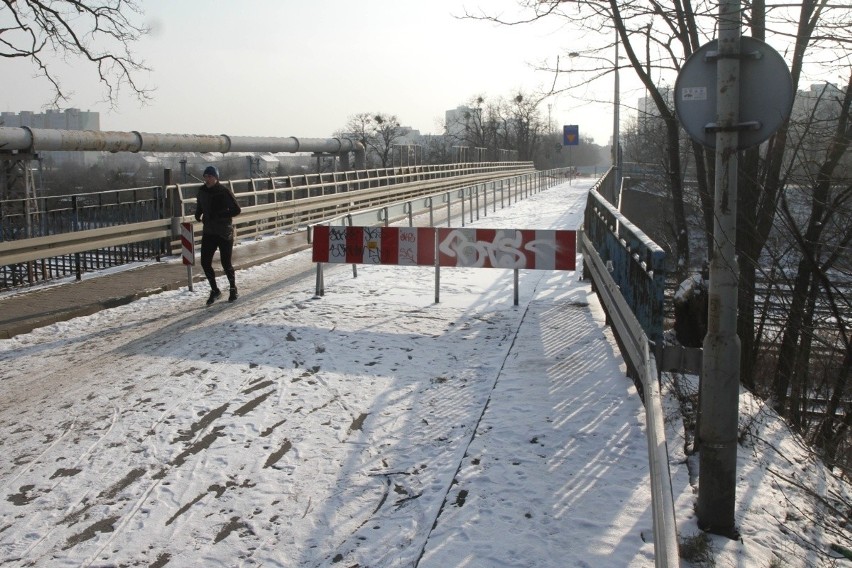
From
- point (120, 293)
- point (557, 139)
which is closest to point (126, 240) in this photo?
point (120, 293)

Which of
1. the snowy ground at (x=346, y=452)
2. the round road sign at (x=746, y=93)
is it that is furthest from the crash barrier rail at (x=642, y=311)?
the round road sign at (x=746, y=93)

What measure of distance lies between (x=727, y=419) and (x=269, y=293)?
28.7ft

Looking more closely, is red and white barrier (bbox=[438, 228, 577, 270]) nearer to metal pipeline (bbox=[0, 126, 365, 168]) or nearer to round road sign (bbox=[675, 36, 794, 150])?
round road sign (bbox=[675, 36, 794, 150])

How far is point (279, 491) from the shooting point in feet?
16.2

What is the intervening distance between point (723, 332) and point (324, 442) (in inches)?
115

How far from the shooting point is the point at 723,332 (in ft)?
13.9

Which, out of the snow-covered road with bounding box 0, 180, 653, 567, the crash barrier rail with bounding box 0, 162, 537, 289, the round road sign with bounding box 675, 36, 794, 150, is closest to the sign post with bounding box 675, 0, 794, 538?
the round road sign with bounding box 675, 36, 794, 150

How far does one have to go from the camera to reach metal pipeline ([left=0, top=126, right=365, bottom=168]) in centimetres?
1877

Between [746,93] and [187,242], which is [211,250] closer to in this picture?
[187,242]

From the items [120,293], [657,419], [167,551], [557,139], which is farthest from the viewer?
[557,139]

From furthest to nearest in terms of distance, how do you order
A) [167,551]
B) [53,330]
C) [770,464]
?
1. [53,330]
2. [770,464]
3. [167,551]

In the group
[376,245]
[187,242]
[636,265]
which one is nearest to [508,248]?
[376,245]

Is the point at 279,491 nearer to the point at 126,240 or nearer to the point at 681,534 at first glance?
the point at 681,534

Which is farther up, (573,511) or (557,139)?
(557,139)
